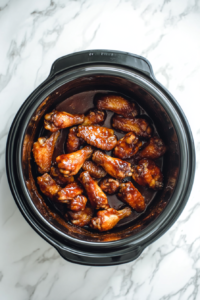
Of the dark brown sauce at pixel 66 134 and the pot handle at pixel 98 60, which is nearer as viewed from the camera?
the pot handle at pixel 98 60

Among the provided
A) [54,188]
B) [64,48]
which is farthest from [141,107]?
[54,188]

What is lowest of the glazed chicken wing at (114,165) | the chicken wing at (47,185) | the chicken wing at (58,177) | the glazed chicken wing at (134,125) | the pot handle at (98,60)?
the chicken wing at (47,185)

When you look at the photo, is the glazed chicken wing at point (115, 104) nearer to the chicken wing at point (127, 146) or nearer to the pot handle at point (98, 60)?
the chicken wing at point (127, 146)

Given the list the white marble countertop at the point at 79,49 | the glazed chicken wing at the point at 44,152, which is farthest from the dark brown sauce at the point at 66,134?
the white marble countertop at the point at 79,49

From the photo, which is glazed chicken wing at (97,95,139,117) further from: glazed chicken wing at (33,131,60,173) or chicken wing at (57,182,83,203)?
chicken wing at (57,182,83,203)

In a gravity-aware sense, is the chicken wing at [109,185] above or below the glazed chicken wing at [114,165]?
below

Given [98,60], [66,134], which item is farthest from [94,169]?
[98,60]

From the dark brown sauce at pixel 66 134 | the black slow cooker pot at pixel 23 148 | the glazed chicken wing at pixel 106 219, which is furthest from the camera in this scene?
the dark brown sauce at pixel 66 134

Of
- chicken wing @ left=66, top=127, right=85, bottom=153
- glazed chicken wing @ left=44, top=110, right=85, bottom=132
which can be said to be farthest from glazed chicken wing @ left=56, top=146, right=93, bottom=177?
glazed chicken wing @ left=44, top=110, right=85, bottom=132
